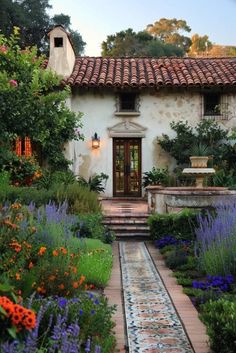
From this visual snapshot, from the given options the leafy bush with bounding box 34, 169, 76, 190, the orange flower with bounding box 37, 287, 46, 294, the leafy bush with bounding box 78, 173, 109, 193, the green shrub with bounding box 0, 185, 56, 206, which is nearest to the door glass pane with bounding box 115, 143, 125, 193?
the leafy bush with bounding box 78, 173, 109, 193

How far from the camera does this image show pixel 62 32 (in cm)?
1814

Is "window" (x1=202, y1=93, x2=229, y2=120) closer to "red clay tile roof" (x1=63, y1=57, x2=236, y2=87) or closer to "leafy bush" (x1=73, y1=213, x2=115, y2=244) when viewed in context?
"red clay tile roof" (x1=63, y1=57, x2=236, y2=87)

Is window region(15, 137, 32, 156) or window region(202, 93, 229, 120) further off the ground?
window region(202, 93, 229, 120)

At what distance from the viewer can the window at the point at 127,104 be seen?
18.5 meters

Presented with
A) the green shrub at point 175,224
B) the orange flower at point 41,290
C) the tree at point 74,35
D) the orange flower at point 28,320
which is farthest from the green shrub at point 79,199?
the tree at point 74,35

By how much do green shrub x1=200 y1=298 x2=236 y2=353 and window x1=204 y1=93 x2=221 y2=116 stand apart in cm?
1516

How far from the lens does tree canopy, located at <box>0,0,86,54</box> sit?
89.5ft

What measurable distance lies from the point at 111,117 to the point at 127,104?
2.64 ft

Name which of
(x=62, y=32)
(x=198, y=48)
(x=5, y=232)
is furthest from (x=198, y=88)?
(x=198, y=48)

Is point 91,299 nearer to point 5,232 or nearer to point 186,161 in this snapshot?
point 5,232

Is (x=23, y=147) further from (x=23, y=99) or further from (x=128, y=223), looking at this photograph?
(x=128, y=223)

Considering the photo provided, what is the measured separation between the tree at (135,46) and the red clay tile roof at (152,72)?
690 inches

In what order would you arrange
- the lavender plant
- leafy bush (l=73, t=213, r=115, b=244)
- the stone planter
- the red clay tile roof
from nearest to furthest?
the lavender plant, leafy bush (l=73, t=213, r=115, b=244), the stone planter, the red clay tile roof

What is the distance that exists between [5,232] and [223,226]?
2784 millimetres
